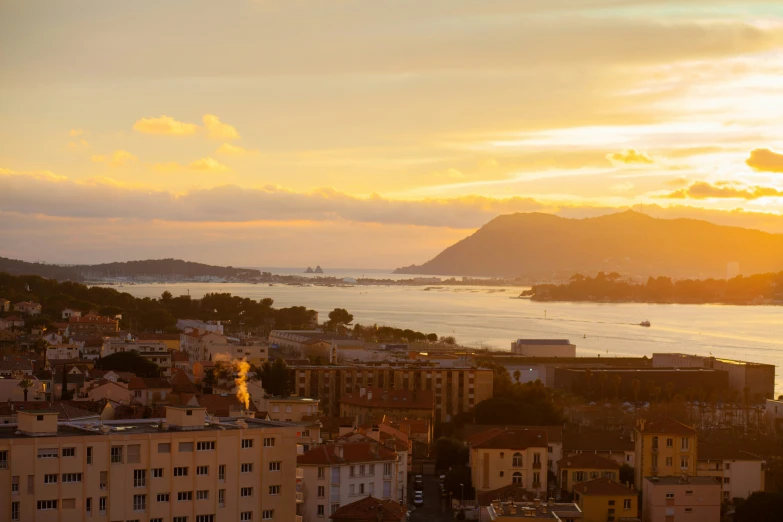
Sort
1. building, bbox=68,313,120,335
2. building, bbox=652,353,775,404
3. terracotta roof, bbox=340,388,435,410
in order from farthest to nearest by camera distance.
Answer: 1. building, bbox=68,313,120,335
2. building, bbox=652,353,775,404
3. terracotta roof, bbox=340,388,435,410

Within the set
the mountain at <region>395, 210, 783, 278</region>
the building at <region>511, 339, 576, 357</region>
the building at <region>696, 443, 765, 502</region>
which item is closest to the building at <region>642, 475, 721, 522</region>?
the building at <region>696, 443, 765, 502</region>

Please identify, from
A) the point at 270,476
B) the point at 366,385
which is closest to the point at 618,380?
the point at 366,385

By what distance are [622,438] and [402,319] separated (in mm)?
44553

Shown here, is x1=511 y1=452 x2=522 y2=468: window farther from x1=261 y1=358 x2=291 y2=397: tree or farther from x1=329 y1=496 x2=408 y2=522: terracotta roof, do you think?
x1=261 y1=358 x2=291 y2=397: tree

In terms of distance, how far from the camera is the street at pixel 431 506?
12383 mm

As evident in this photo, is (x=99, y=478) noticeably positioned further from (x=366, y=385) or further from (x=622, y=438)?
(x=366, y=385)

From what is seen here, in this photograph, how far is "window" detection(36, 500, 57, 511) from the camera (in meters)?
7.23

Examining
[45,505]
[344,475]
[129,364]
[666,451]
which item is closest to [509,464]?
[666,451]

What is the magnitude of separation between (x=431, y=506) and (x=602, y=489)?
1918mm

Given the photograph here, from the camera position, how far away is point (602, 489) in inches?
505

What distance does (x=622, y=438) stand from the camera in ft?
53.6

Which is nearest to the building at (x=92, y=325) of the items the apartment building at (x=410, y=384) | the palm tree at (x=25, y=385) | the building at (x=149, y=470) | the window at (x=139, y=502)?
the apartment building at (x=410, y=384)

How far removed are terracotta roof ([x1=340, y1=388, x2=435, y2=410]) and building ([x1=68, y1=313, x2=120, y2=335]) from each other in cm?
1071

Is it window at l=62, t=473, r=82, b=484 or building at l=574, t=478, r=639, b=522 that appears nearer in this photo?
window at l=62, t=473, r=82, b=484
